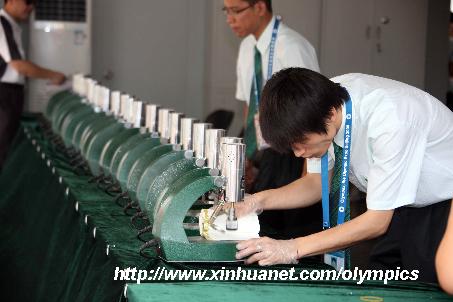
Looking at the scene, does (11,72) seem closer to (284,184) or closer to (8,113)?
(8,113)

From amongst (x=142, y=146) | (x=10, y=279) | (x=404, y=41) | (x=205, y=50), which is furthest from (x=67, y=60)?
(x=142, y=146)

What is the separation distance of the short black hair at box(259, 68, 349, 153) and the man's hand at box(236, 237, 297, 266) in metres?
0.24

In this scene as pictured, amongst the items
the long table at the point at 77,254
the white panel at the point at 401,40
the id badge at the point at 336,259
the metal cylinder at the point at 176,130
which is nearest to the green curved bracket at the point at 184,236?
the long table at the point at 77,254

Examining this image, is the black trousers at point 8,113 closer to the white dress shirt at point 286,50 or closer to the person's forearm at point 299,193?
the white dress shirt at point 286,50

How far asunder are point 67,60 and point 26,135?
1962 millimetres

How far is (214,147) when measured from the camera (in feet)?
8.22

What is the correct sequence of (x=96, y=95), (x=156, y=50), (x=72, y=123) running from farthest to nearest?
(x=156, y=50)
(x=96, y=95)
(x=72, y=123)

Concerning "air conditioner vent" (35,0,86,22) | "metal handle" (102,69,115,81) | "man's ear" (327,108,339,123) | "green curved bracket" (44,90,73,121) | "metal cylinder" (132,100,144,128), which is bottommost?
"metal handle" (102,69,115,81)

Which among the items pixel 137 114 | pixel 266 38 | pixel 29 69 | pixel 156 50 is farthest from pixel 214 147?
pixel 156 50

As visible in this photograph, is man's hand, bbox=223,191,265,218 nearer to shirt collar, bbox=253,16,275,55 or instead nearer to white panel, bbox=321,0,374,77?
shirt collar, bbox=253,16,275,55

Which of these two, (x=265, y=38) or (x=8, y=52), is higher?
(x=265, y=38)

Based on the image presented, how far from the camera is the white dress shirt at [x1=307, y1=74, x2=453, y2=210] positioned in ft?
7.36

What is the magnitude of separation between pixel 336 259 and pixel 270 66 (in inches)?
66.7

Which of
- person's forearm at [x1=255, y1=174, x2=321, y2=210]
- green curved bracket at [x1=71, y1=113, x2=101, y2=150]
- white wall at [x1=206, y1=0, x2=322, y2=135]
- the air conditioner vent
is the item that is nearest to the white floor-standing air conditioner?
the air conditioner vent
